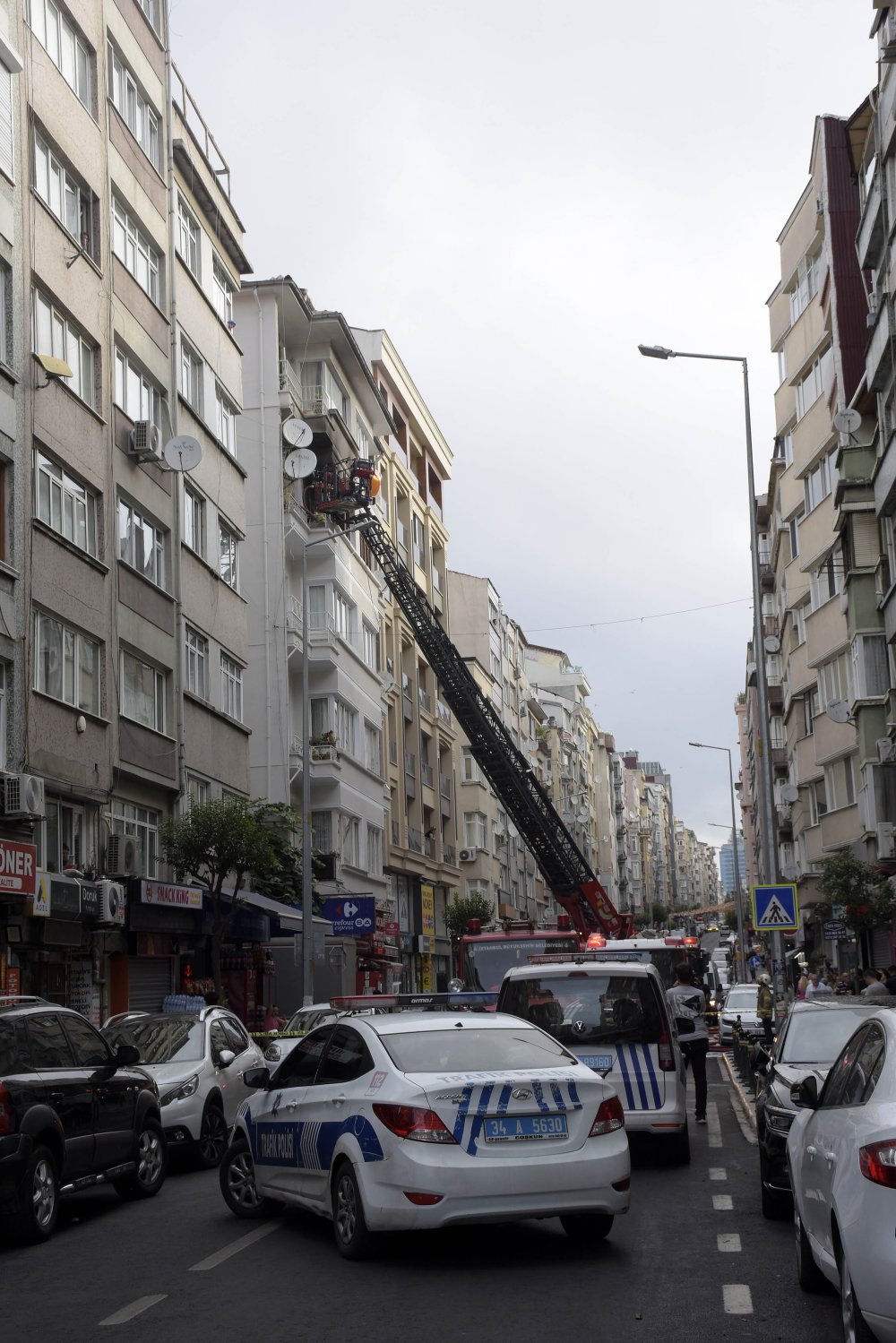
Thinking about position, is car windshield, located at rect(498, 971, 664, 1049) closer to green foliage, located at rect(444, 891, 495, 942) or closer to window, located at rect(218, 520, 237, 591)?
window, located at rect(218, 520, 237, 591)

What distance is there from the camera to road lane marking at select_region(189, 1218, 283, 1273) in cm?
966

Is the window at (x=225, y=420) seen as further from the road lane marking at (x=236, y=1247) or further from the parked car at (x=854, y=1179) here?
the parked car at (x=854, y=1179)

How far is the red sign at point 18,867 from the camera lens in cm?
1997

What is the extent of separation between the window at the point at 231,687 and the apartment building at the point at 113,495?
7 cm

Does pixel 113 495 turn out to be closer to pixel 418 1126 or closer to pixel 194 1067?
pixel 194 1067

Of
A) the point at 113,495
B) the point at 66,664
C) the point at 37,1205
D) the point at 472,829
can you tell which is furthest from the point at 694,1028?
the point at 472,829

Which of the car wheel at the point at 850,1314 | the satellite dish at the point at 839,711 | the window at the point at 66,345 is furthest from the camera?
the satellite dish at the point at 839,711

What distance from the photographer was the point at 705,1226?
10680 mm

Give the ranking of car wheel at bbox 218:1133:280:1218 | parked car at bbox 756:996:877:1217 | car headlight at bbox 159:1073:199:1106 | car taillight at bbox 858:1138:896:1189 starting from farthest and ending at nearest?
1. car headlight at bbox 159:1073:199:1106
2. car wheel at bbox 218:1133:280:1218
3. parked car at bbox 756:996:877:1217
4. car taillight at bbox 858:1138:896:1189

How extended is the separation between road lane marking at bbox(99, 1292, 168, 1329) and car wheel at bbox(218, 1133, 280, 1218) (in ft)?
8.82

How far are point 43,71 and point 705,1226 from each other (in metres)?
21.8

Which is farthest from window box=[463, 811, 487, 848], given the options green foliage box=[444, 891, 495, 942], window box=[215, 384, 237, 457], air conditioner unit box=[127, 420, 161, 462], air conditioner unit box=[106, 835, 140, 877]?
air conditioner unit box=[106, 835, 140, 877]

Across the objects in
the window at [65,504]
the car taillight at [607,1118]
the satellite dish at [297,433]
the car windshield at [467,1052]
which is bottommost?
the car taillight at [607,1118]

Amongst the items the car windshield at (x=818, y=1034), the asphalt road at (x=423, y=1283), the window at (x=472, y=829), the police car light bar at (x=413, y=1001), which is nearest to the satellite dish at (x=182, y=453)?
the police car light bar at (x=413, y=1001)
